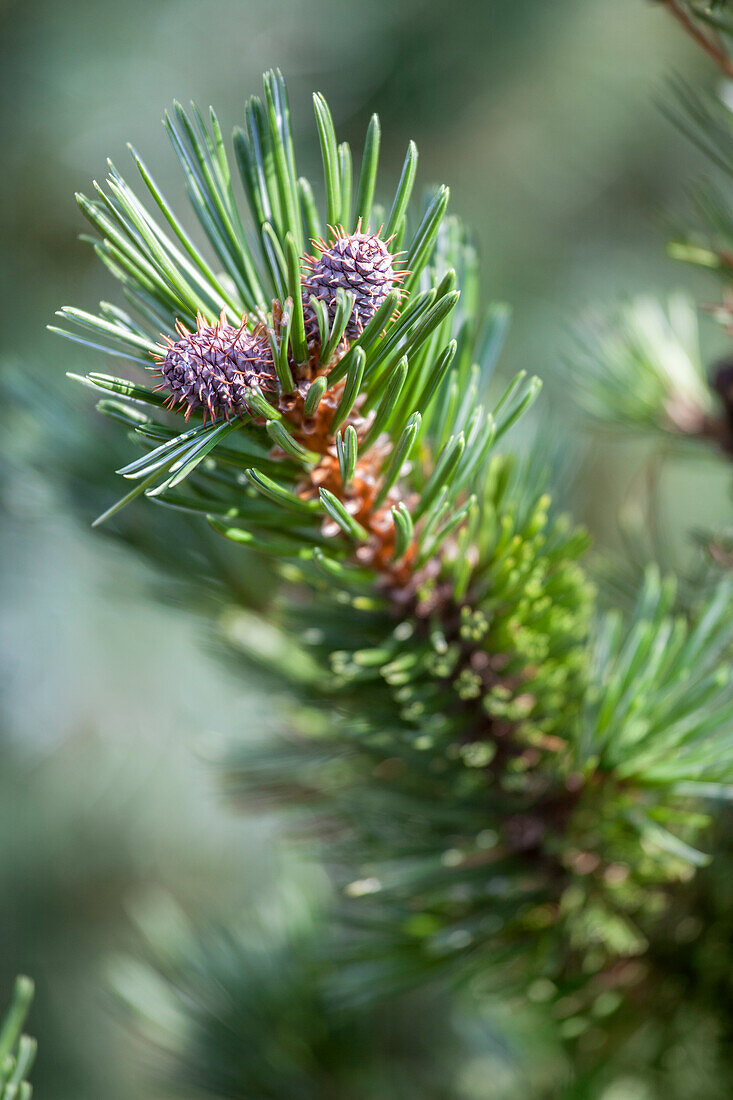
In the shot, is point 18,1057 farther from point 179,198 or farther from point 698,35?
point 179,198

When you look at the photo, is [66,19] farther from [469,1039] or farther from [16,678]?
[469,1039]

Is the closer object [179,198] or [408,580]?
[408,580]

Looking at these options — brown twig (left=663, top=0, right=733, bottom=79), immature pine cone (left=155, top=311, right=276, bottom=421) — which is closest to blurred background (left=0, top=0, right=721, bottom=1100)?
brown twig (left=663, top=0, right=733, bottom=79)

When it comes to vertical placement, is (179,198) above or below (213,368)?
above

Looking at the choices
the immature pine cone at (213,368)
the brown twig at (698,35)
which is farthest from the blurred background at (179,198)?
the immature pine cone at (213,368)

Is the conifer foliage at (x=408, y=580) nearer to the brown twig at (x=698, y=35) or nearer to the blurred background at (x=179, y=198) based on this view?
the brown twig at (x=698, y=35)

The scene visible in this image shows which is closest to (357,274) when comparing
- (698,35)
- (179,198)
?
(698,35)

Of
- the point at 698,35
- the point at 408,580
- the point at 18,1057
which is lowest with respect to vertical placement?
the point at 18,1057

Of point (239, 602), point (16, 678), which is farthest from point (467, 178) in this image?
point (239, 602)
